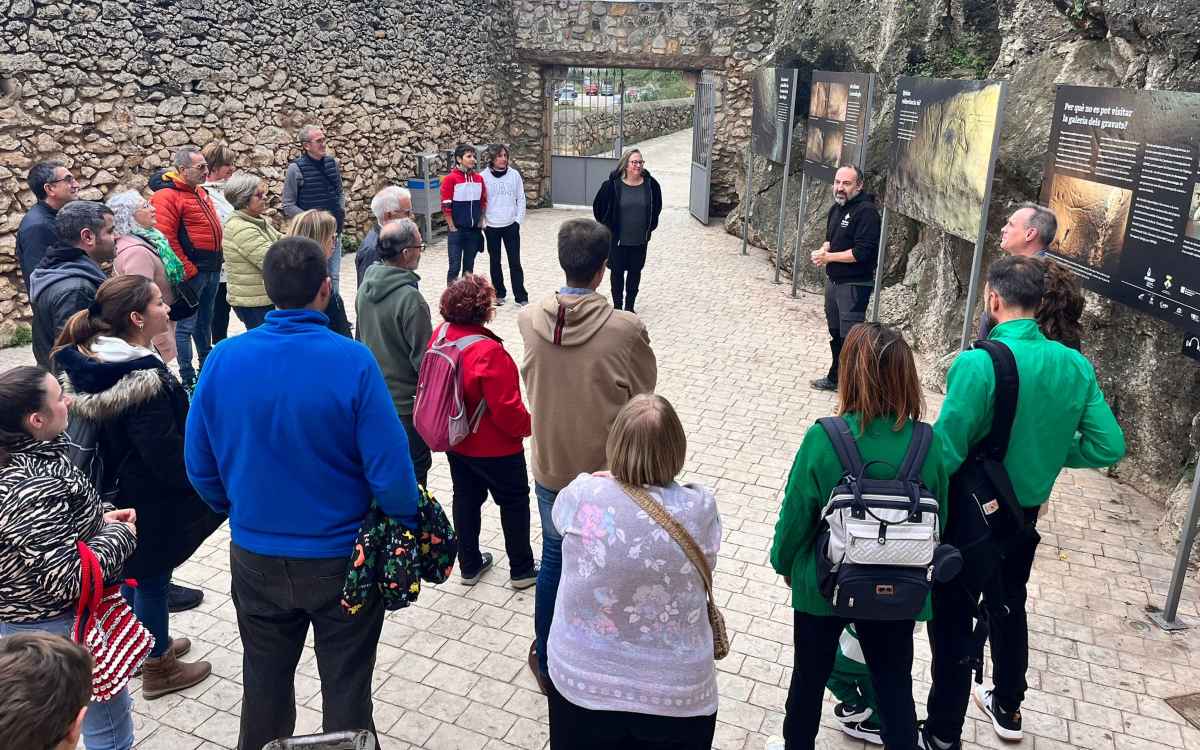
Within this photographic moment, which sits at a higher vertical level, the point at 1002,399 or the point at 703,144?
the point at 1002,399

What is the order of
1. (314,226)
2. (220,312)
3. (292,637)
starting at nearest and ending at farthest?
(292,637)
(314,226)
(220,312)

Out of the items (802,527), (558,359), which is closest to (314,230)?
(558,359)

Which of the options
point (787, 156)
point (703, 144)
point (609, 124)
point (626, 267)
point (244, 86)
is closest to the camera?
point (626, 267)

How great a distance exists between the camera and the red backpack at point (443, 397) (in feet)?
11.7

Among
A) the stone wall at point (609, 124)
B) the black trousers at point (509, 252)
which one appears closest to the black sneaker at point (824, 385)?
the black trousers at point (509, 252)

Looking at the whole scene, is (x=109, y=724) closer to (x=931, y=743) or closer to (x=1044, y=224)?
(x=931, y=743)

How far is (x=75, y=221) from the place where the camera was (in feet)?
14.3

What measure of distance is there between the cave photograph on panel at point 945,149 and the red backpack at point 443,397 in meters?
3.47

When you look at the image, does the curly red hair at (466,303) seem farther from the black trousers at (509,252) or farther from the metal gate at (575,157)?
the metal gate at (575,157)

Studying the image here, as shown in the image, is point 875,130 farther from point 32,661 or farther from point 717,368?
point 32,661

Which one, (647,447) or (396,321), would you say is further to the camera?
(396,321)

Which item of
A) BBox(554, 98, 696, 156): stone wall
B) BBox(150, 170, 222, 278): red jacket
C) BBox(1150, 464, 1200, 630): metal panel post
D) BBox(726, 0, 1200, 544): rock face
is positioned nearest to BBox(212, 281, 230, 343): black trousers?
BBox(150, 170, 222, 278): red jacket

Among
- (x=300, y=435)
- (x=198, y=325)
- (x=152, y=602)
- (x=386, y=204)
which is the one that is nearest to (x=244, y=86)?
(x=198, y=325)

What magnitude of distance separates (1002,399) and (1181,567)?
6.04ft
